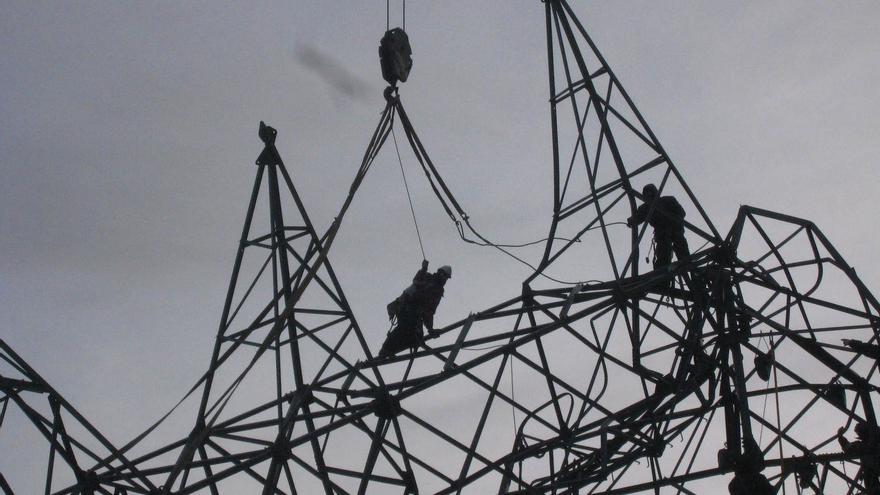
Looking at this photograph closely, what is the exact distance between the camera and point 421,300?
60.3 feet

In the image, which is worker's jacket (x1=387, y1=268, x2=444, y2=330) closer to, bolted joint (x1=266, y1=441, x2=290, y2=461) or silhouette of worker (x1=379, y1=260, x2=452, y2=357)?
silhouette of worker (x1=379, y1=260, x2=452, y2=357)

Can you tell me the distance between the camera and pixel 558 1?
19.0m

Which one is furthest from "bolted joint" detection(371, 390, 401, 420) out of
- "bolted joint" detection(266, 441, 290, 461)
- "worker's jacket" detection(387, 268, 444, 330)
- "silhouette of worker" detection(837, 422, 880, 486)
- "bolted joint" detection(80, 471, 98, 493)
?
"silhouette of worker" detection(837, 422, 880, 486)

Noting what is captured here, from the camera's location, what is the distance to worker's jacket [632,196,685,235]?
1755cm

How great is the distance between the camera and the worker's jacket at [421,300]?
1819 centimetres

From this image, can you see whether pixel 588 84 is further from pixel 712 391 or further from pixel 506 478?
pixel 506 478

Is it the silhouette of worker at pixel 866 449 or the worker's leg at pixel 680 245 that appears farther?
the worker's leg at pixel 680 245

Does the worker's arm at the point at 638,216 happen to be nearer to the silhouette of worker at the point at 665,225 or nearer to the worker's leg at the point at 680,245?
the silhouette of worker at the point at 665,225

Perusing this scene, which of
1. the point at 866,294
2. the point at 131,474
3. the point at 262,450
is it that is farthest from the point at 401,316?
the point at 866,294

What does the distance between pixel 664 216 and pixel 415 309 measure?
4.22 meters

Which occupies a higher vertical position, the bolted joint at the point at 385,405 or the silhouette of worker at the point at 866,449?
the bolted joint at the point at 385,405

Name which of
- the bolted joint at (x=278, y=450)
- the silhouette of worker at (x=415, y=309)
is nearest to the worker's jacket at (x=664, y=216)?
the silhouette of worker at (x=415, y=309)

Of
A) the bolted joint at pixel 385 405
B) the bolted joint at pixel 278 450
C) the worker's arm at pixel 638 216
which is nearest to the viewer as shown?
the bolted joint at pixel 278 450

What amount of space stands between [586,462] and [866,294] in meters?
5.05
